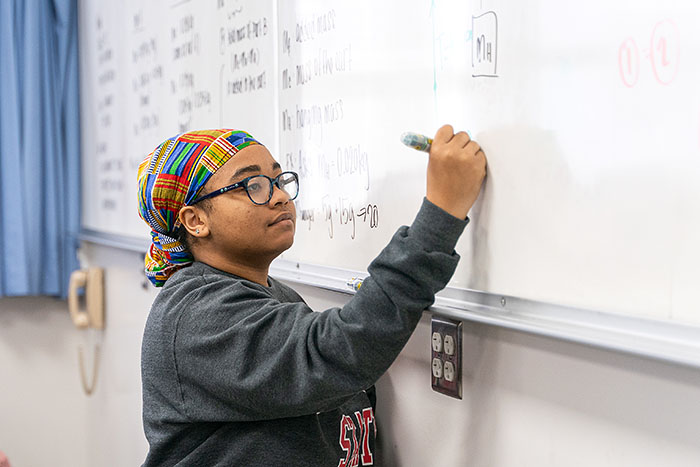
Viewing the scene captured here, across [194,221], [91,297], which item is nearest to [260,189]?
[194,221]

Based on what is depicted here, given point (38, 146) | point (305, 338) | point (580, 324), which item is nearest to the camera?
point (580, 324)

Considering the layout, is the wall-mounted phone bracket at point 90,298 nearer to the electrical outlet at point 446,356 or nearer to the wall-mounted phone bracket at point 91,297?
the wall-mounted phone bracket at point 91,297

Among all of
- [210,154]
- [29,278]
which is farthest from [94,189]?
[210,154]

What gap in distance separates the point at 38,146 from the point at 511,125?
2166 millimetres

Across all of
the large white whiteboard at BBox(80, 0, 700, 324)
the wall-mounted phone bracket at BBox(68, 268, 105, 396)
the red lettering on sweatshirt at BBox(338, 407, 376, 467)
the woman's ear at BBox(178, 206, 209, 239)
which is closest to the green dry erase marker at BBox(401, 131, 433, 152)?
the large white whiteboard at BBox(80, 0, 700, 324)

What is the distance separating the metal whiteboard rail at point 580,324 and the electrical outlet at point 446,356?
3cm

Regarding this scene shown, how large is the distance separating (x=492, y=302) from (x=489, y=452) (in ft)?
0.71

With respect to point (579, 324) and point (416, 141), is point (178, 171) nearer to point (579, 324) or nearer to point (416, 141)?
point (416, 141)

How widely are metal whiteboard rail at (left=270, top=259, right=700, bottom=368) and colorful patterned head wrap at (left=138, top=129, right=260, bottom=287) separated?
0.38 metres

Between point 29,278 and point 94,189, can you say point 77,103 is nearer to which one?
point 94,189

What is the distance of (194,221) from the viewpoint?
1.09 m

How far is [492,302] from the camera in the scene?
940mm

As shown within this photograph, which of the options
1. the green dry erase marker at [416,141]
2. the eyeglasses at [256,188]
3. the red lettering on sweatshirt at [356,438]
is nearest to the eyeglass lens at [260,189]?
the eyeglasses at [256,188]

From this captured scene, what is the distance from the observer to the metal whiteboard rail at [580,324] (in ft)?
2.29
